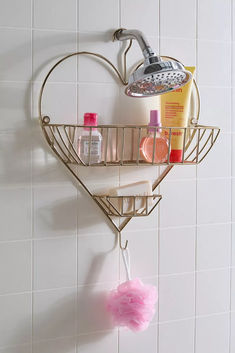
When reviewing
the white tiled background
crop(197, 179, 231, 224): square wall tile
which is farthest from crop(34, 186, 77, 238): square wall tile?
crop(197, 179, 231, 224): square wall tile

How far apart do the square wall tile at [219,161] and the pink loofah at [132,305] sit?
0.37m

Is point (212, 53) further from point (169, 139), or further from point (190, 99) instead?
point (169, 139)

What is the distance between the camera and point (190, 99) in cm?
127

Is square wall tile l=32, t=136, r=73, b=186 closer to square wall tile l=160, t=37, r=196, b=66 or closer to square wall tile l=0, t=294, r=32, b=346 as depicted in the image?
square wall tile l=0, t=294, r=32, b=346

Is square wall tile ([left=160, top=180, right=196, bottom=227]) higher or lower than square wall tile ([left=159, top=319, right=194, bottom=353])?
higher

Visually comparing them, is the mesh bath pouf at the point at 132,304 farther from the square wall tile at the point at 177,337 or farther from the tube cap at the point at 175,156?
the tube cap at the point at 175,156

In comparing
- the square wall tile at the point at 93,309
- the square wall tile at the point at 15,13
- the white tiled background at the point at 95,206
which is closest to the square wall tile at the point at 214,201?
the white tiled background at the point at 95,206

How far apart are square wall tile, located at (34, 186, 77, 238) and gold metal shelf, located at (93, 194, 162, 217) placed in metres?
0.07

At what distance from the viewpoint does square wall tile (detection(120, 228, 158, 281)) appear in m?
1.26

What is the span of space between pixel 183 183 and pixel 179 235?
15 cm

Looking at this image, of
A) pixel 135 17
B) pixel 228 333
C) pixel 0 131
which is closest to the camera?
pixel 0 131

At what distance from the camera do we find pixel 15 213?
1133 mm

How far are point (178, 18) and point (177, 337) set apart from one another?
904 mm

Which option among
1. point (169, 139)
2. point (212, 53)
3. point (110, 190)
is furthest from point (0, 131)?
point (212, 53)
